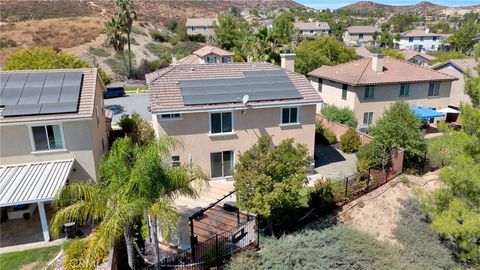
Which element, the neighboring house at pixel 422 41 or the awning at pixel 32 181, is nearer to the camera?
the awning at pixel 32 181

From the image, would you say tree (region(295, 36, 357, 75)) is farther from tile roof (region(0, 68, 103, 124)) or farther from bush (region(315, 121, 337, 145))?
tile roof (region(0, 68, 103, 124))

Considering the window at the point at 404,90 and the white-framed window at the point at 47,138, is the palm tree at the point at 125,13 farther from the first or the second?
the white-framed window at the point at 47,138

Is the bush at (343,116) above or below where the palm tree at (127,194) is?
below

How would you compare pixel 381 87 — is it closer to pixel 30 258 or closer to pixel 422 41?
pixel 30 258

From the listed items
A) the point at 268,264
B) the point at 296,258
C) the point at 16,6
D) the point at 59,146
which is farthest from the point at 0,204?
the point at 16,6

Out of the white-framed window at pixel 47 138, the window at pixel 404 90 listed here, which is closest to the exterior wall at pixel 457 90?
the window at pixel 404 90

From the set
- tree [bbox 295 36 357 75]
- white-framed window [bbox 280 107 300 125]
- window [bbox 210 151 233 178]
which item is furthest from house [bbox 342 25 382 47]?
window [bbox 210 151 233 178]
